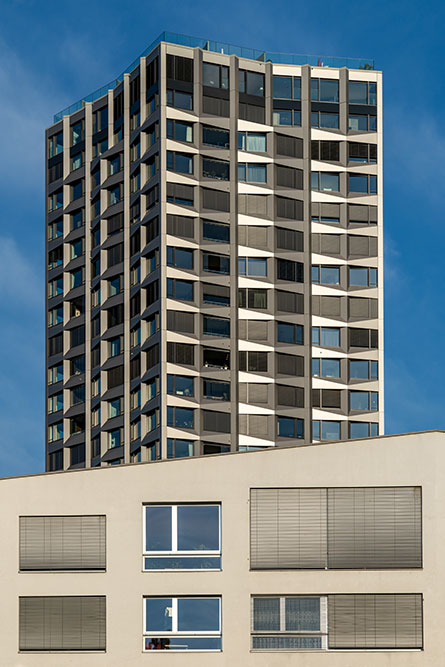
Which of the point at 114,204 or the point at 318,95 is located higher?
the point at 318,95

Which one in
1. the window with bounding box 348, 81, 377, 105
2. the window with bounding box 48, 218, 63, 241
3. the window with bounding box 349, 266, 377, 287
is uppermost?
the window with bounding box 348, 81, 377, 105

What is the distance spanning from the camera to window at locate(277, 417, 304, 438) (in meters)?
93.1

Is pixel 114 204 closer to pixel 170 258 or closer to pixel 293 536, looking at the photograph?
pixel 170 258

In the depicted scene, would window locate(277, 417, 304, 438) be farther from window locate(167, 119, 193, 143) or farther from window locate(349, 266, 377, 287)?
window locate(167, 119, 193, 143)

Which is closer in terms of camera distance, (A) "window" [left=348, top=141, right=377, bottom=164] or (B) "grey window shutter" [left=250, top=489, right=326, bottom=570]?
(B) "grey window shutter" [left=250, top=489, right=326, bottom=570]

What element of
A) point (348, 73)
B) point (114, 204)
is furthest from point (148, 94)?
point (348, 73)

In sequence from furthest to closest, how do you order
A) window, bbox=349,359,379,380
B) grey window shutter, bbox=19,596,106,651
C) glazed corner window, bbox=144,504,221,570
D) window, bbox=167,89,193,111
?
window, bbox=349,359,379,380 → window, bbox=167,89,193,111 → glazed corner window, bbox=144,504,221,570 → grey window shutter, bbox=19,596,106,651

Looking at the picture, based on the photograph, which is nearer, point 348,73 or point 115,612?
point 115,612

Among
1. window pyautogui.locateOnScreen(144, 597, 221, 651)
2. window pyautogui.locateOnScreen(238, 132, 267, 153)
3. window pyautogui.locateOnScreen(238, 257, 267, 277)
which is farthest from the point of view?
window pyautogui.locateOnScreen(238, 132, 267, 153)

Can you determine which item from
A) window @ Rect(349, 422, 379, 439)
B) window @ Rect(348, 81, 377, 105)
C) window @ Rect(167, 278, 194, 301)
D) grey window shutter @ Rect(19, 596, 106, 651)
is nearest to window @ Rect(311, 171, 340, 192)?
window @ Rect(348, 81, 377, 105)

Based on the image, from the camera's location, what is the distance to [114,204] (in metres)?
100

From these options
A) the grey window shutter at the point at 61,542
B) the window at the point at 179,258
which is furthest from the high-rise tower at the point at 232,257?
the grey window shutter at the point at 61,542

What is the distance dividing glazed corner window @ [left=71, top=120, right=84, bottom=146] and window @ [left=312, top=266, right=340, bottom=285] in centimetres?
2290

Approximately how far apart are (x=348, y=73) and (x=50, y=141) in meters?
26.6
